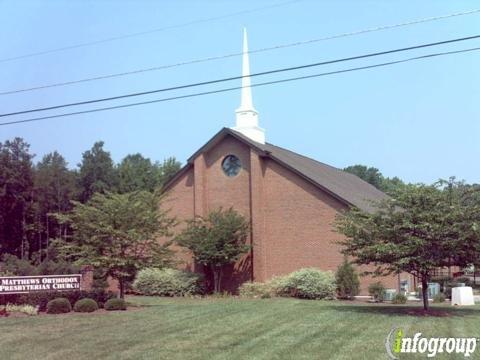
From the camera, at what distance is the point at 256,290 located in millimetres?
32125

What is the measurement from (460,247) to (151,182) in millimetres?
59208

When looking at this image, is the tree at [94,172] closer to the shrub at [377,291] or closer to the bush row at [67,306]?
the shrub at [377,291]

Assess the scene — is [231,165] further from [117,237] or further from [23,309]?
[23,309]

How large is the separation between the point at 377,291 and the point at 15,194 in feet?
150

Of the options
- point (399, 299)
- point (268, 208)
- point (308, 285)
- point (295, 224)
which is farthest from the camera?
point (268, 208)

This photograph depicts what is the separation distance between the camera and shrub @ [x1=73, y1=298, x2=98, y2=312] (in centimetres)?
1975

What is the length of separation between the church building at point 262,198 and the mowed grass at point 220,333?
589 inches

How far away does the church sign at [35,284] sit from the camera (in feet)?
67.7

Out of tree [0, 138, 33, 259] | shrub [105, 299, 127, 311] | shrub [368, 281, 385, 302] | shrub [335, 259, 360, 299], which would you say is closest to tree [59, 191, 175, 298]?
shrub [105, 299, 127, 311]

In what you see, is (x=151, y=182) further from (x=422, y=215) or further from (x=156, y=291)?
(x=422, y=215)

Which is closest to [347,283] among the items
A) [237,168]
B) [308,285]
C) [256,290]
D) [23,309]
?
[308,285]

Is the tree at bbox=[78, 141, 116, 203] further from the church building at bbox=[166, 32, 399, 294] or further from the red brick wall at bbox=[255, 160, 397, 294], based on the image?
the red brick wall at bbox=[255, 160, 397, 294]

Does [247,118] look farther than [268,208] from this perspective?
Yes

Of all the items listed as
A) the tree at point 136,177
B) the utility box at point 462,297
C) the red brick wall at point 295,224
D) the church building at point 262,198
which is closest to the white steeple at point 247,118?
the church building at point 262,198
